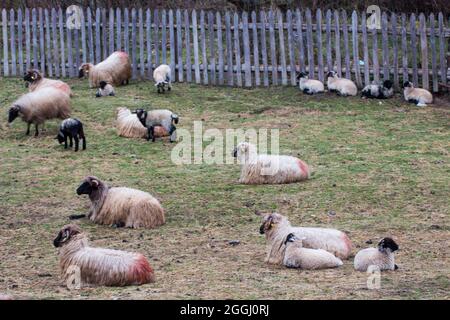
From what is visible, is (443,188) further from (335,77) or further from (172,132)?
(335,77)

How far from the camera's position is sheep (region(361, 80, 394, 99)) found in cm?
1906

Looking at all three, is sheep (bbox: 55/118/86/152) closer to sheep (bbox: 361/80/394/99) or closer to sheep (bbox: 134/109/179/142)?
sheep (bbox: 134/109/179/142)

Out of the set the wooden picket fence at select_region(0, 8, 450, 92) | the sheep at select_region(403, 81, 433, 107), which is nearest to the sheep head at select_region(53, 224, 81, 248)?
the sheep at select_region(403, 81, 433, 107)

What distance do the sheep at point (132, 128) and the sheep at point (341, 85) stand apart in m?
4.26

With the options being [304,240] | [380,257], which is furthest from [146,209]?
[380,257]

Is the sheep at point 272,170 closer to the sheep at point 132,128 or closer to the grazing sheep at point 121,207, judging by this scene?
the grazing sheep at point 121,207

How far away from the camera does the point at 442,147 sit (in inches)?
612

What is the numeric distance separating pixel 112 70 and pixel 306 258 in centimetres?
1147

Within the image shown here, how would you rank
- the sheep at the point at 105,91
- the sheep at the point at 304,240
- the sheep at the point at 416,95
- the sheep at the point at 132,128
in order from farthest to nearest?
the sheep at the point at 105,91 → the sheep at the point at 416,95 → the sheep at the point at 132,128 → the sheep at the point at 304,240

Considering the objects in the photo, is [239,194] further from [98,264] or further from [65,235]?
[98,264]

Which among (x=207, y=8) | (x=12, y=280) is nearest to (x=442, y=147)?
(x=12, y=280)

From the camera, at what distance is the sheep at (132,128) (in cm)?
1656

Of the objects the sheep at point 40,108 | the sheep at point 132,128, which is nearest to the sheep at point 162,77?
the sheep at point 132,128

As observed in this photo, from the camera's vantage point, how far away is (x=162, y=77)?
64.7ft
